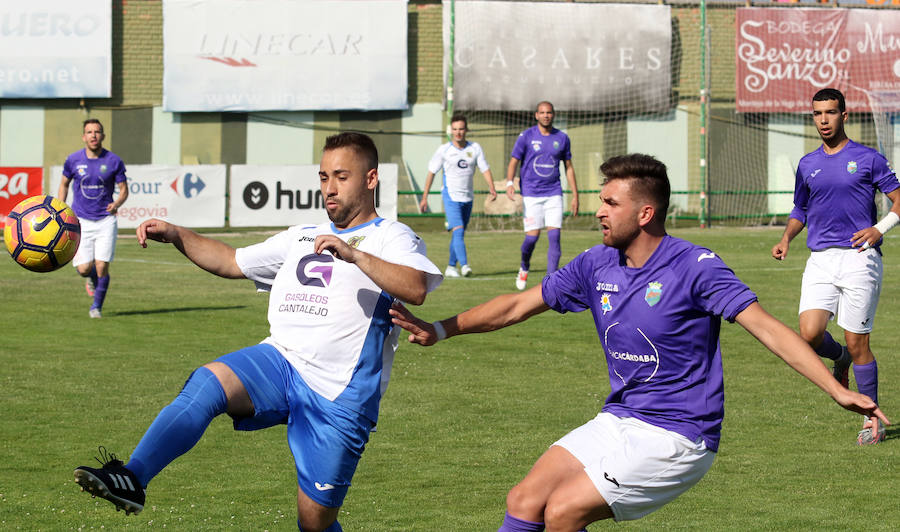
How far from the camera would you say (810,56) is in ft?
116

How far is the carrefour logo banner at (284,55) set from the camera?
112ft

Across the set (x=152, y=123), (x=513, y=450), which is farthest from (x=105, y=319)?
(x=152, y=123)

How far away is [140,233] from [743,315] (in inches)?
107

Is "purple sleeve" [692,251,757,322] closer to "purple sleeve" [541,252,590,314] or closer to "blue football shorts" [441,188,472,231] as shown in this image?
"purple sleeve" [541,252,590,314]

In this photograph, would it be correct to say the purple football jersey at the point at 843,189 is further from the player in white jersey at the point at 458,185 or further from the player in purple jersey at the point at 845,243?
the player in white jersey at the point at 458,185

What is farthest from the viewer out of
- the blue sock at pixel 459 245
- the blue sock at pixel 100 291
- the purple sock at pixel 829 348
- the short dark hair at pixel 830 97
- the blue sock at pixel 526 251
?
the blue sock at pixel 459 245

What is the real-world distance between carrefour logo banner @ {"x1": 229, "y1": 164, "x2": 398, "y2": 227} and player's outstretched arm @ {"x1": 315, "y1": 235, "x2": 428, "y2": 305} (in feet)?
73.2

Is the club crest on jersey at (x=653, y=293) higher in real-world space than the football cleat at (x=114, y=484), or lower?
higher

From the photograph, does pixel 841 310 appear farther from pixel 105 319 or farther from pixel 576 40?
pixel 576 40

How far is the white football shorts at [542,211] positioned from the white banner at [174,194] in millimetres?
11227

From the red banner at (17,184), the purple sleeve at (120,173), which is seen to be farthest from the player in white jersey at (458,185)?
the red banner at (17,184)

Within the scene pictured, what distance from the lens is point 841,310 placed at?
9.51 meters

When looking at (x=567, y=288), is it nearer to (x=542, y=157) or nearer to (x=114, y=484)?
(x=114, y=484)

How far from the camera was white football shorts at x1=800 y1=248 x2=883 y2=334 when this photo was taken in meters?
9.38
